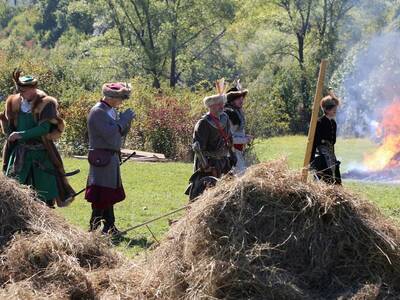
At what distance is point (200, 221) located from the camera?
5.11 metres

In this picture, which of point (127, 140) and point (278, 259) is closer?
point (278, 259)

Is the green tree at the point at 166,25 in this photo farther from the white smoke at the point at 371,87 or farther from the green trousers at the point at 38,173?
the green trousers at the point at 38,173

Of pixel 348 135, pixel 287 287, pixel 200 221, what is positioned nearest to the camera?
pixel 287 287

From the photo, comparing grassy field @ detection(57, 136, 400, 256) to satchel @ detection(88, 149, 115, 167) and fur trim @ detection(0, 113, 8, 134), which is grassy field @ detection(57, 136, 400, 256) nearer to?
satchel @ detection(88, 149, 115, 167)

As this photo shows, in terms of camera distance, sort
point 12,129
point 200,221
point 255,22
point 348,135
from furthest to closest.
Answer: point 255,22, point 348,135, point 12,129, point 200,221

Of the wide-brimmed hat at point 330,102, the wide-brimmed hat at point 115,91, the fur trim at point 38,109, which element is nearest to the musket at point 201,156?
the wide-brimmed hat at point 115,91

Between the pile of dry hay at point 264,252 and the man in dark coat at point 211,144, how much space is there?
2416 mm

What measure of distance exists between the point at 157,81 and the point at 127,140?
20.6 m

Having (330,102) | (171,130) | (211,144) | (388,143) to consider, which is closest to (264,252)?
(211,144)

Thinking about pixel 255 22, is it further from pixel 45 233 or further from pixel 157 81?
pixel 45 233

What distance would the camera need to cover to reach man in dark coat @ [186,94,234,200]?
7.80 meters

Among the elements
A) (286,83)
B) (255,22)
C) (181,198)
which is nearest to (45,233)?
(181,198)

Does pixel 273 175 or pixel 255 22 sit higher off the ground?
pixel 255 22

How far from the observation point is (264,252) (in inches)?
193
